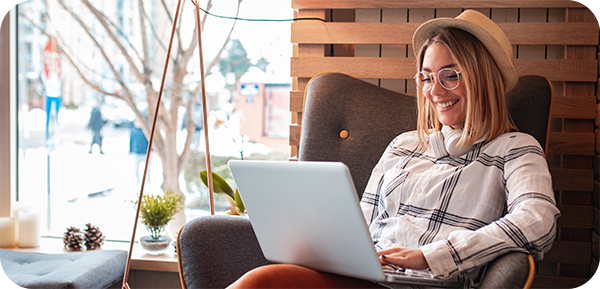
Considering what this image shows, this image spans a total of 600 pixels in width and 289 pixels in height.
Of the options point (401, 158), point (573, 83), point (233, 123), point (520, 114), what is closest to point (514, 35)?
point (573, 83)

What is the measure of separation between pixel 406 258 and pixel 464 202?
290 mm

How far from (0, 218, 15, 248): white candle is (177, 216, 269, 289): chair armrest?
5.12 feet

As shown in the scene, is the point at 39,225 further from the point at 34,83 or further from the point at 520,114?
the point at 520,114

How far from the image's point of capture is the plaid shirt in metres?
0.94

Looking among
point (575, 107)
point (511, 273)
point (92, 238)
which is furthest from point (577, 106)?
point (92, 238)

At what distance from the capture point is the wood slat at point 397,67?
1635mm

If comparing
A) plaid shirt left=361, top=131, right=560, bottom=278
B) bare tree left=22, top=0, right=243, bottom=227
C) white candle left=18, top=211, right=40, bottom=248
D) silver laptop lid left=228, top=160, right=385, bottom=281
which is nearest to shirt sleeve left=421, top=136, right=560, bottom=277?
plaid shirt left=361, top=131, right=560, bottom=278

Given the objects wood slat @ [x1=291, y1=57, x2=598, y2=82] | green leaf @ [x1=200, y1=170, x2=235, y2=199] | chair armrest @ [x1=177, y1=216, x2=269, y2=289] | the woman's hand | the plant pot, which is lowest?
the plant pot

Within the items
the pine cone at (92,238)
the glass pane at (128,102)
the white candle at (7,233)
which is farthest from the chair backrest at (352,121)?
the white candle at (7,233)

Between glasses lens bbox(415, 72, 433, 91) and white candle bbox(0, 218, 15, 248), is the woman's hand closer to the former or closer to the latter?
glasses lens bbox(415, 72, 433, 91)

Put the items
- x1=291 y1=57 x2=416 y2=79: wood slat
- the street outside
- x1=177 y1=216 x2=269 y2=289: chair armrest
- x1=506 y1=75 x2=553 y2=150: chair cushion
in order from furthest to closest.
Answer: the street outside, x1=291 y1=57 x2=416 y2=79: wood slat, x1=506 y1=75 x2=553 y2=150: chair cushion, x1=177 y1=216 x2=269 y2=289: chair armrest

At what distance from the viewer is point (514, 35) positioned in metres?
1.67

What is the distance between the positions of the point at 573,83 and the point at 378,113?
2.42 feet

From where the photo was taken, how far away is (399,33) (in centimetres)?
177
